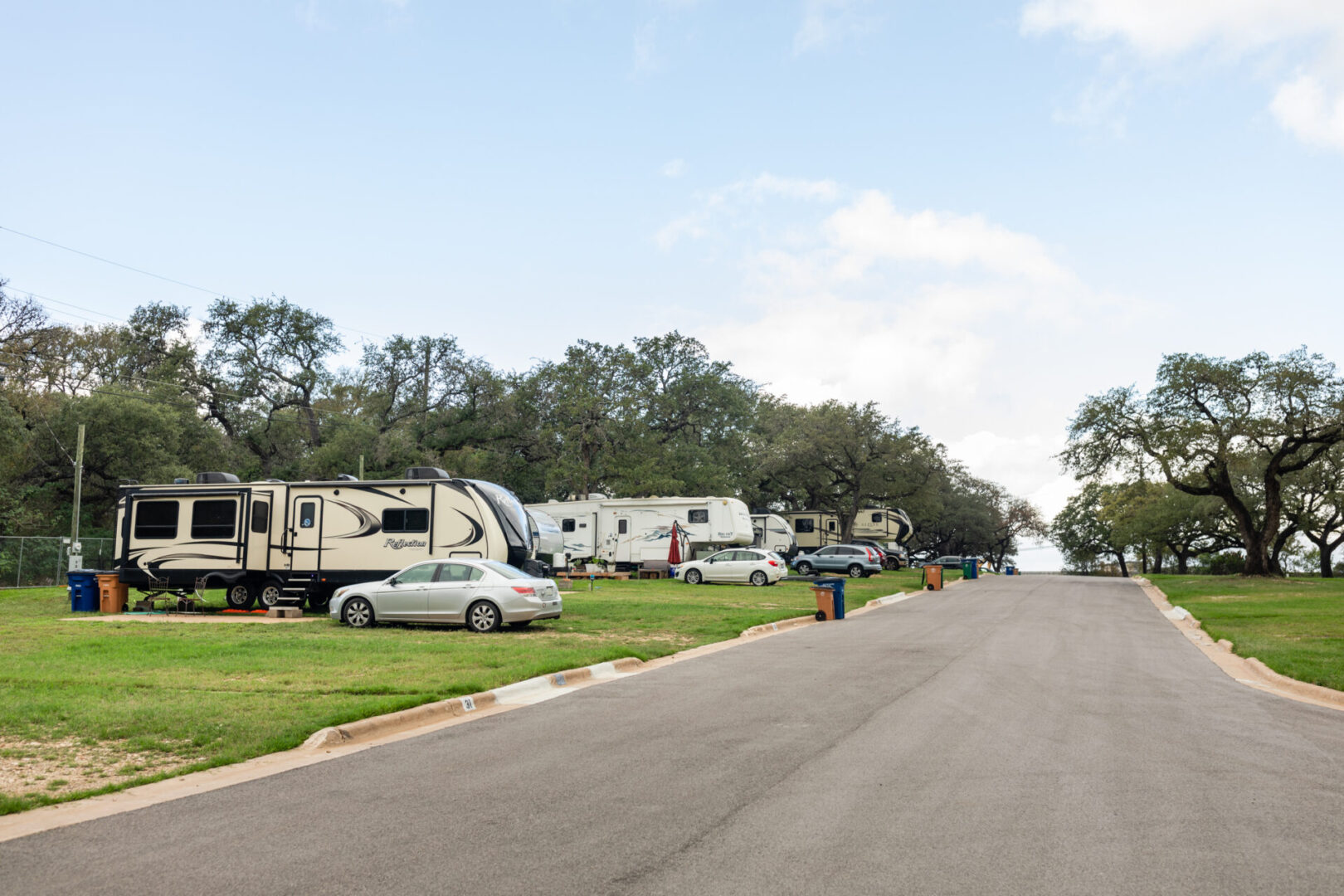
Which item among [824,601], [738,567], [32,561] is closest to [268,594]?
[824,601]

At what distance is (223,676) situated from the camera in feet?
38.3

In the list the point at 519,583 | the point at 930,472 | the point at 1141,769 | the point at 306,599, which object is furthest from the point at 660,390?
the point at 1141,769

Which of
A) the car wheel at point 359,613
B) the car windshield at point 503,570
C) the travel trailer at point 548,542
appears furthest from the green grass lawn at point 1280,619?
the travel trailer at point 548,542

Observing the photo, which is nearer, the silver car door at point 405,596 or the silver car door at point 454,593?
the silver car door at point 454,593

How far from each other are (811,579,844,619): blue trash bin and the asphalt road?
11281mm

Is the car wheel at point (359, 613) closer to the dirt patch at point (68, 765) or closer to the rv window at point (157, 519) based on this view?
the rv window at point (157, 519)

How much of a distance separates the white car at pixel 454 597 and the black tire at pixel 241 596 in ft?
16.4

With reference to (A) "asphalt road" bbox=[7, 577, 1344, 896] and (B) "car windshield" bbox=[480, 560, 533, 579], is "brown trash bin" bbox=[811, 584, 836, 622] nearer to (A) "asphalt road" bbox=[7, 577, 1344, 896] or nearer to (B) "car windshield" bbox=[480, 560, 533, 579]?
(B) "car windshield" bbox=[480, 560, 533, 579]

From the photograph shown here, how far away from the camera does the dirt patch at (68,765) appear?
6744mm

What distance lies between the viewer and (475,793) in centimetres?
657

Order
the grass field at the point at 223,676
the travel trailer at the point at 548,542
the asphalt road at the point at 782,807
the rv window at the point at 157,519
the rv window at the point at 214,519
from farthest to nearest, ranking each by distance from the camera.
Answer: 1. the travel trailer at the point at 548,542
2. the rv window at the point at 157,519
3. the rv window at the point at 214,519
4. the grass field at the point at 223,676
5. the asphalt road at the point at 782,807

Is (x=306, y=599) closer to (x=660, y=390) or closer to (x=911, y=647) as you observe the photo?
(x=911, y=647)

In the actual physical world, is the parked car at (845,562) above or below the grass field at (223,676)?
above

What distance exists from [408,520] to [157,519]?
6.16 metres
